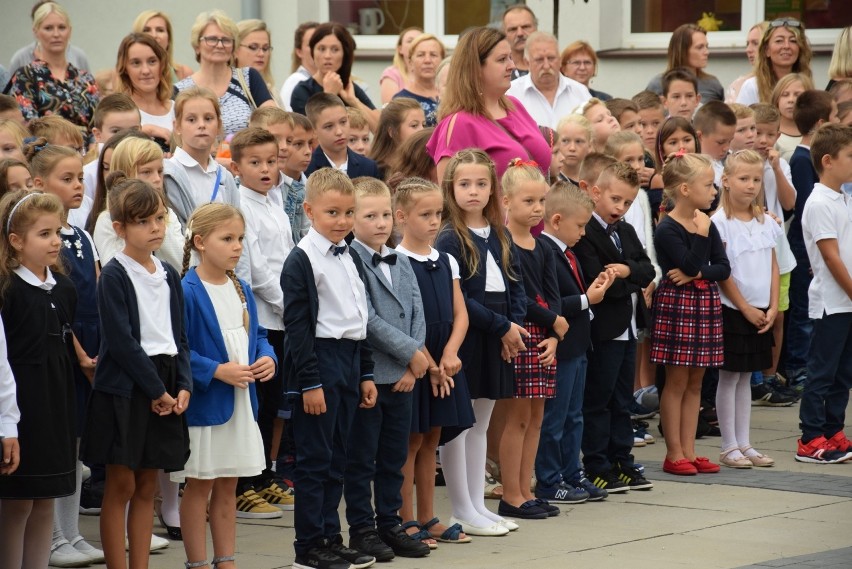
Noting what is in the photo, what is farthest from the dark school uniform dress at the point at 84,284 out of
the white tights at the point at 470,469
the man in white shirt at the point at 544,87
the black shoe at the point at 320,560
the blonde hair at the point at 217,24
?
the man in white shirt at the point at 544,87

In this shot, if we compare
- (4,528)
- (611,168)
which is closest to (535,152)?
(611,168)

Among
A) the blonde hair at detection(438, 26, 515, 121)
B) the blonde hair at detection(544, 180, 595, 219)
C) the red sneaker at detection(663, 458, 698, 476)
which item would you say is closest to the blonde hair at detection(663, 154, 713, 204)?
the blonde hair at detection(544, 180, 595, 219)

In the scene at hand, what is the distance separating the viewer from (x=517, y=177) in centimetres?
780

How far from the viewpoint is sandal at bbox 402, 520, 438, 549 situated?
23.3 feet

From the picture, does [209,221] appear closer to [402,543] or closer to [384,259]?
[384,259]

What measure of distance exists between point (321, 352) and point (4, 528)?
1.54 meters

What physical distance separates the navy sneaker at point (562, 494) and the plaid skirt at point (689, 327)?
3.69ft

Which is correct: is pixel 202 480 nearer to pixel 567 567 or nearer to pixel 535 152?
pixel 567 567

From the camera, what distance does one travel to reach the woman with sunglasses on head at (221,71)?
995 cm

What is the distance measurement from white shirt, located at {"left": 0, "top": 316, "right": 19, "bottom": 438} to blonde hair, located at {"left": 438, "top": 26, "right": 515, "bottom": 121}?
3.45 metres

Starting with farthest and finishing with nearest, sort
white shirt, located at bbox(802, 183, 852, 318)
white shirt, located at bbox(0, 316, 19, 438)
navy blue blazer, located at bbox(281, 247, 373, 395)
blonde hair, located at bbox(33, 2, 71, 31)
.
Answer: blonde hair, located at bbox(33, 2, 71, 31) < white shirt, located at bbox(802, 183, 852, 318) < navy blue blazer, located at bbox(281, 247, 373, 395) < white shirt, located at bbox(0, 316, 19, 438)

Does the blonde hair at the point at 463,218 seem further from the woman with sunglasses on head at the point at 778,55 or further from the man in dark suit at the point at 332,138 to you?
the woman with sunglasses on head at the point at 778,55

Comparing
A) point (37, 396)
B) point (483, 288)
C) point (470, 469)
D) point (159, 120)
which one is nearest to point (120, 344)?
point (37, 396)

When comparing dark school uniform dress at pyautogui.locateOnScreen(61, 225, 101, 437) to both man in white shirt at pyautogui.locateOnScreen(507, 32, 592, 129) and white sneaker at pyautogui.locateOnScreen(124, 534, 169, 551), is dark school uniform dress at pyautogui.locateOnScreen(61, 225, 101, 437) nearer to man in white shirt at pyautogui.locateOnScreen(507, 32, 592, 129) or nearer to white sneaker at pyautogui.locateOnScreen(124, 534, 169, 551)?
white sneaker at pyautogui.locateOnScreen(124, 534, 169, 551)
